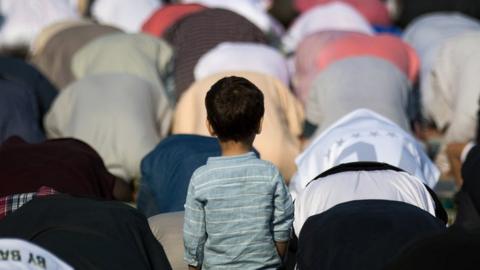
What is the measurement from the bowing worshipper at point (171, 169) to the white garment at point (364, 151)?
1.55 feet

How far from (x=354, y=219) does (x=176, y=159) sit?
151 cm

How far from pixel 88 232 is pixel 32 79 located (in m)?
3.83

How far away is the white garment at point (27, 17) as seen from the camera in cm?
945

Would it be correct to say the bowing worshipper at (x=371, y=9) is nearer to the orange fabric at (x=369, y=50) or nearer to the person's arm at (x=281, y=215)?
the orange fabric at (x=369, y=50)

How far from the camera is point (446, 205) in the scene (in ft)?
20.7

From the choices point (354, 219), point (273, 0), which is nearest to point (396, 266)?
point (354, 219)

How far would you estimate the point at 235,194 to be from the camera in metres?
3.90

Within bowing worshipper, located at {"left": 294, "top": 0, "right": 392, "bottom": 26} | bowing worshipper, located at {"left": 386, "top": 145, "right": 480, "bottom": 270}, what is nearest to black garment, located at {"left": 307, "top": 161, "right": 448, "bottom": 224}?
bowing worshipper, located at {"left": 386, "top": 145, "right": 480, "bottom": 270}

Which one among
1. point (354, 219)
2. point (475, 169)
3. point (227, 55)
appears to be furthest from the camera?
point (227, 55)

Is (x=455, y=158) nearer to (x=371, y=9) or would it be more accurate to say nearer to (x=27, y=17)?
(x=371, y=9)

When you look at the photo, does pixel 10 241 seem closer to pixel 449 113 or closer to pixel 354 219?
pixel 354 219

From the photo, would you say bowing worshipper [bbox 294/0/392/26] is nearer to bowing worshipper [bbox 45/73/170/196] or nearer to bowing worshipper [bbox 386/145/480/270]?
bowing worshipper [bbox 45/73/170/196]

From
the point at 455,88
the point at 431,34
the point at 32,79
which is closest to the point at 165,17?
the point at 32,79

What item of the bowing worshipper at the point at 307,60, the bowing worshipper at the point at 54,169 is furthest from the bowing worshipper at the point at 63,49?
the bowing worshipper at the point at 54,169
